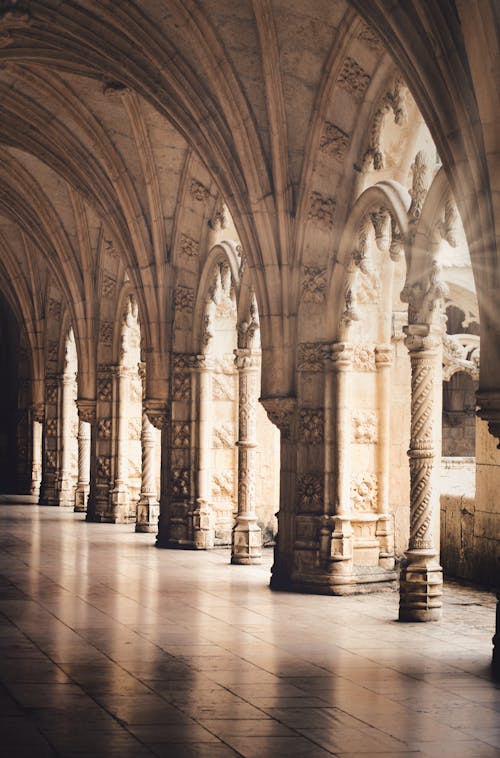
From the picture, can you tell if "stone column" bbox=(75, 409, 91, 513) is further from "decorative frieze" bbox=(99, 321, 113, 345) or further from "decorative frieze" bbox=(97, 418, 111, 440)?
"decorative frieze" bbox=(99, 321, 113, 345)

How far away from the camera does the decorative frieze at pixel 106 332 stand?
1839cm

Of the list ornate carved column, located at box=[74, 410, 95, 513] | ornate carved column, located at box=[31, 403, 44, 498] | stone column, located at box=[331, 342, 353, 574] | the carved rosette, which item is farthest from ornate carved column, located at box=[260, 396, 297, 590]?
ornate carved column, located at box=[31, 403, 44, 498]

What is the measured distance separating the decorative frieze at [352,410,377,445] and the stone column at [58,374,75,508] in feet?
40.2

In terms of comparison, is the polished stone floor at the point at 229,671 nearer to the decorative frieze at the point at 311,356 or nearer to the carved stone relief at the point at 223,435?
the decorative frieze at the point at 311,356

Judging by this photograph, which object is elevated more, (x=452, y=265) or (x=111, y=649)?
(x=452, y=265)

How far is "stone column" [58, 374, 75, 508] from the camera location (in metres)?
22.2

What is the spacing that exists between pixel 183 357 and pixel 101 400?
14.0 ft

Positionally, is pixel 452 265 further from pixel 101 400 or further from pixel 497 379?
pixel 101 400

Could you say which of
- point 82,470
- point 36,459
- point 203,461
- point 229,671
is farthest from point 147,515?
point 36,459

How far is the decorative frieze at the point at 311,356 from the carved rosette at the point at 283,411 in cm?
30

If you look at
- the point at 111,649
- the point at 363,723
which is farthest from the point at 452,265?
the point at 363,723

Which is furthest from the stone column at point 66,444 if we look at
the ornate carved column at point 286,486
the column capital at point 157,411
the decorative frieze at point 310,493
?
the decorative frieze at point 310,493

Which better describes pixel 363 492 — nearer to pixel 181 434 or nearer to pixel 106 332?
pixel 181 434

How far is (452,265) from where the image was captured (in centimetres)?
1268
